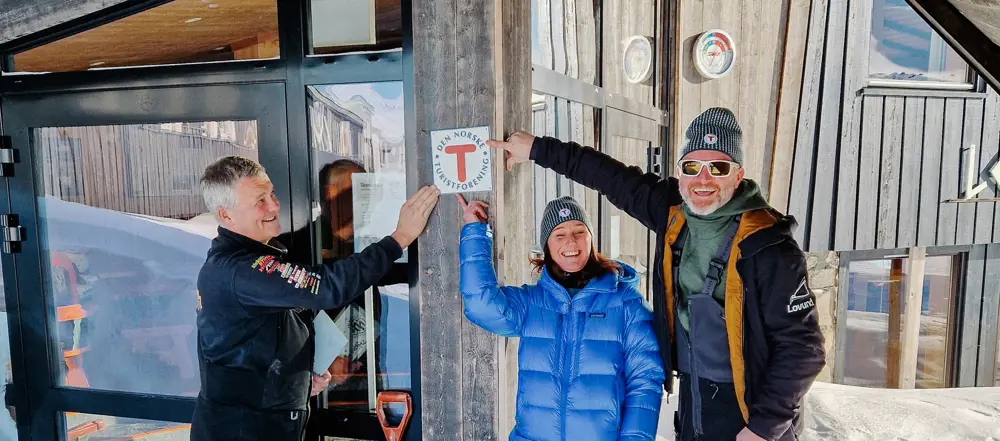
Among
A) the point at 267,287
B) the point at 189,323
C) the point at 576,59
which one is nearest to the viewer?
the point at 267,287

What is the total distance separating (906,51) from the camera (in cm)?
711

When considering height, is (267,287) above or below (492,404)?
above

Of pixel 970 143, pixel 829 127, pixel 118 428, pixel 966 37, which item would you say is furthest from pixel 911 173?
pixel 118 428

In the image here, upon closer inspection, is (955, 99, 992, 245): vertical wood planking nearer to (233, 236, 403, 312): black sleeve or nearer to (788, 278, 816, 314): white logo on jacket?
(788, 278, 816, 314): white logo on jacket

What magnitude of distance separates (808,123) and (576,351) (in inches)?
239

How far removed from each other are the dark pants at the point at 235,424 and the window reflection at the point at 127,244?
627mm

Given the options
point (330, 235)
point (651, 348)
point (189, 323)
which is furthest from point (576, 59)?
point (189, 323)

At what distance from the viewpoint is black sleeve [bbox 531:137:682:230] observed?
2246 mm

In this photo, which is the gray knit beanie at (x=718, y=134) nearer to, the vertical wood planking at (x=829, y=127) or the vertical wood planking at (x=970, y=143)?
the vertical wood planking at (x=829, y=127)

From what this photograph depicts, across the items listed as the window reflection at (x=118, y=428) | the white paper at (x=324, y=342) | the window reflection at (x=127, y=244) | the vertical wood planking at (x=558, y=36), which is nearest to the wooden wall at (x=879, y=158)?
the vertical wood planking at (x=558, y=36)

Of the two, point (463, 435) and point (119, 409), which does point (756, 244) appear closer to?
point (463, 435)

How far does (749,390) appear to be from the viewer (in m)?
1.92

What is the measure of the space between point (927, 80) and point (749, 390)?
7116 mm

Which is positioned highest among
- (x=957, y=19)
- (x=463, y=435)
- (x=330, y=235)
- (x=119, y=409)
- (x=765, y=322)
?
(x=957, y=19)
